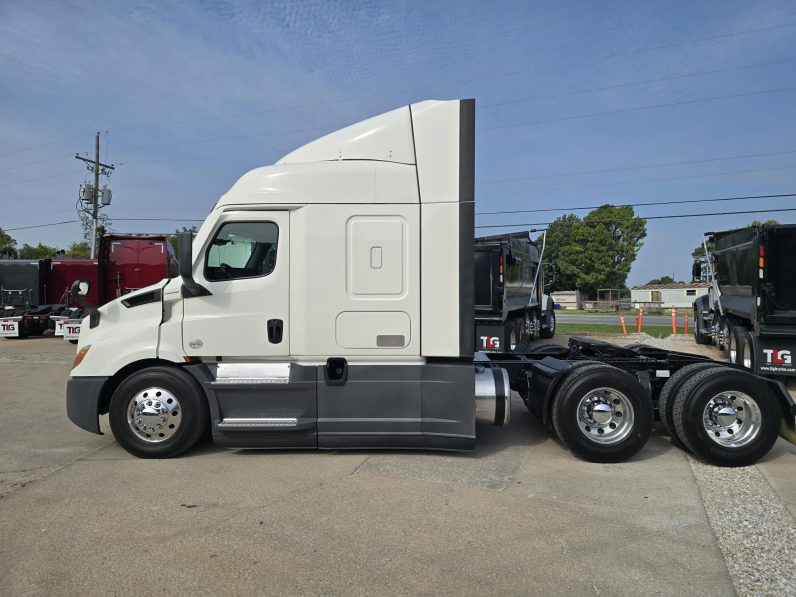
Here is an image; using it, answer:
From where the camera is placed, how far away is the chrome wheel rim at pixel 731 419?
16.5 ft

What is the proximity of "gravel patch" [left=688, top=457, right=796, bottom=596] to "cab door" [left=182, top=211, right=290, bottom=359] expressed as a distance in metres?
3.86

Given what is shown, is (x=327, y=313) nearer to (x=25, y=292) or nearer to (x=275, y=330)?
(x=275, y=330)

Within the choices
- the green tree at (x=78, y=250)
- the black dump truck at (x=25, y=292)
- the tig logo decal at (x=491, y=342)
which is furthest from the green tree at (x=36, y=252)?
the tig logo decal at (x=491, y=342)

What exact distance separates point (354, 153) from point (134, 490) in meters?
3.63

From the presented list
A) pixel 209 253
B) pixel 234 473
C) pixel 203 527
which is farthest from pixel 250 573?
pixel 209 253

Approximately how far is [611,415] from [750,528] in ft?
5.08

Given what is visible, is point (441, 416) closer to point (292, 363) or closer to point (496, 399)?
point (496, 399)

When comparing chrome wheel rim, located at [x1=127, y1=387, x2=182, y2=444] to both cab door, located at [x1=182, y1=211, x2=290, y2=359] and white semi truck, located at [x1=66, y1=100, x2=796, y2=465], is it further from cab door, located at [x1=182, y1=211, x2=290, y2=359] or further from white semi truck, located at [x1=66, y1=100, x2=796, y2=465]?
cab door, located at [x1=182, y1=211, x2=290, y2=359]

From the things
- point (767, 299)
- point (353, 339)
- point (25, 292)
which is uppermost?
point (25, 292)

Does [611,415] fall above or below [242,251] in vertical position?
below

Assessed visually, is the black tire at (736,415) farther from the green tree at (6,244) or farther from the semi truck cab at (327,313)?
the green tree at (6,244)

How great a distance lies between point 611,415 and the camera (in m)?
5.16

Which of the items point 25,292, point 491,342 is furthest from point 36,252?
point 491,342

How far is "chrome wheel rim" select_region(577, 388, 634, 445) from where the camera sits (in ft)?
16.8
